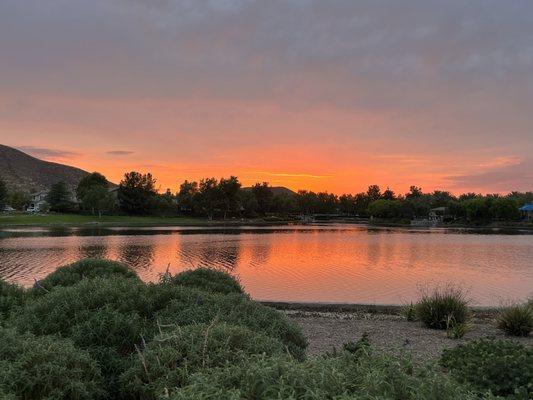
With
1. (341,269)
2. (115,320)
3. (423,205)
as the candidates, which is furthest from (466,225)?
(115,320)

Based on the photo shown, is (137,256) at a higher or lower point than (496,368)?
lower

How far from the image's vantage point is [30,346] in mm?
4238

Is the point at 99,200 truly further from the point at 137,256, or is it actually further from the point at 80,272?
the point at 80,272

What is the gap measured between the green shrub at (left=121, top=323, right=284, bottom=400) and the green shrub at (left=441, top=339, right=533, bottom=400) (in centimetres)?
261

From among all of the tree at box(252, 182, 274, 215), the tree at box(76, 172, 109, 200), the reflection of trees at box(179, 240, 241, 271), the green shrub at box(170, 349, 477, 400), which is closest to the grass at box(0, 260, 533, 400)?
the green shrub at box(170, 349, 477, 400)

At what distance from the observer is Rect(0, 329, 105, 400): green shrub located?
381 centimetres

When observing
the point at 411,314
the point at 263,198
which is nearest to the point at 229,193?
the point at 263,198

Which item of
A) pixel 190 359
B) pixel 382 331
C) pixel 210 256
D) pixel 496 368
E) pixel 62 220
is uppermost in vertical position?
pixel 190 359

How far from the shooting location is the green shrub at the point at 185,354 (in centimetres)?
396

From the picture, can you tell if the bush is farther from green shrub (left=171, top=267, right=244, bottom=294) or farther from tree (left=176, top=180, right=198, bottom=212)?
tree (left=176, top=180, right=198, bottom=212)

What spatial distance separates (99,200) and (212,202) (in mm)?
40119

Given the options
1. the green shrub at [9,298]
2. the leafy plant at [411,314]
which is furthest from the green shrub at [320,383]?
the leafy plant at [411,314]

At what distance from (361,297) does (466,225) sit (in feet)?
360

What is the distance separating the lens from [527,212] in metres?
132
